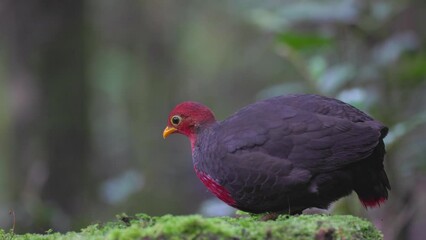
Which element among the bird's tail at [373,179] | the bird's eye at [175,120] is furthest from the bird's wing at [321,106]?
the bird's eye at [175,120]

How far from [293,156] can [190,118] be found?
0.94m

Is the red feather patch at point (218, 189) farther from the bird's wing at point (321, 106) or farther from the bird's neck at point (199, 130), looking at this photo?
the bird's wing at point (321, 106)

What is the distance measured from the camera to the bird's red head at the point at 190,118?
4.41 meters

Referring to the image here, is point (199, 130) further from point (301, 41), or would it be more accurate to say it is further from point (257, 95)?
point (257, 95)

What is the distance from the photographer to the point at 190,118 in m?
4.49

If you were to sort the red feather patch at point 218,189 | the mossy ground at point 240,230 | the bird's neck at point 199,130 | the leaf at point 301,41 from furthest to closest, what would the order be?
1. the leaf at point 301,41
2. the bird's neck at point 199,130
3. the red feather patch at point 218,189
4. the mossy ground at point 240,230

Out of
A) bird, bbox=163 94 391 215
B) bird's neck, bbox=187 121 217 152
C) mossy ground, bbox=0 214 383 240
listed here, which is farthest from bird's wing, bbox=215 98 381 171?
mossy ground, bbox=0 214 383 240

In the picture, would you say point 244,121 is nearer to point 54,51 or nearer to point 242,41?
point 54,51

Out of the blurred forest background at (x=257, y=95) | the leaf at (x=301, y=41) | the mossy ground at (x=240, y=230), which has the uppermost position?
the mossy ground at (x=240, y=230)

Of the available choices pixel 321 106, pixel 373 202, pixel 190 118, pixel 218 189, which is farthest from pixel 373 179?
pixel 190 118

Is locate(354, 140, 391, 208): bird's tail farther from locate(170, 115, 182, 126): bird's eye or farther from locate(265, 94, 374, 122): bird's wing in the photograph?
locate(170, 115, 182, 126): bird's eye

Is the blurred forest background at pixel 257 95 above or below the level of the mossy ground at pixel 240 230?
below

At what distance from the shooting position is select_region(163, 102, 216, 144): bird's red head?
4.41 metres

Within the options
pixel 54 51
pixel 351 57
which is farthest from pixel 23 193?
pixel 351 57
